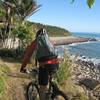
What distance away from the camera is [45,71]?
7207 mm

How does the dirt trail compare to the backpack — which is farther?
the dirt trail

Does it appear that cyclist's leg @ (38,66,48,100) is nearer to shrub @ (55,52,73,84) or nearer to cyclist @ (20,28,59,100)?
cyclist @ (20,28,59,100)

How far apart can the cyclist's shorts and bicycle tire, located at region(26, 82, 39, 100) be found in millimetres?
1017

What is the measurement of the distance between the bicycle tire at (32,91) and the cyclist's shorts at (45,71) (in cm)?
102

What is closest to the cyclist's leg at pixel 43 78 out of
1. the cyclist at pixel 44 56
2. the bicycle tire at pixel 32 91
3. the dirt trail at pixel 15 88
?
the cyclist at pixel 44 56

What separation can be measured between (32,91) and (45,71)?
1580 mm

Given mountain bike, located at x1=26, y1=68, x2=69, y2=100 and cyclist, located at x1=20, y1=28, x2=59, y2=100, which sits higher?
cyclist, located at x1=20, y1=28, x2=59, y2=100

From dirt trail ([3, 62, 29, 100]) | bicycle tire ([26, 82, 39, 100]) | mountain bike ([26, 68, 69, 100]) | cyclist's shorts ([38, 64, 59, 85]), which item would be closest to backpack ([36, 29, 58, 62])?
cyclist's shorts ([38, 64, 59, 85])

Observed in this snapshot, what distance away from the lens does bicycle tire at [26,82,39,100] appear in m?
8.44

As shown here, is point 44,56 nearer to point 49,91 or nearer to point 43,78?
point 43,78

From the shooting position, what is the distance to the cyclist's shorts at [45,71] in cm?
711

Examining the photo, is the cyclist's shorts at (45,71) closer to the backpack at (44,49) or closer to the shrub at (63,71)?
the backpack at (44,49)

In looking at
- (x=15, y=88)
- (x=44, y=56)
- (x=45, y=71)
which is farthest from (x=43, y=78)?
(x=15, y=88)

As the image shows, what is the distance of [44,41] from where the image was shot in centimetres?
710
